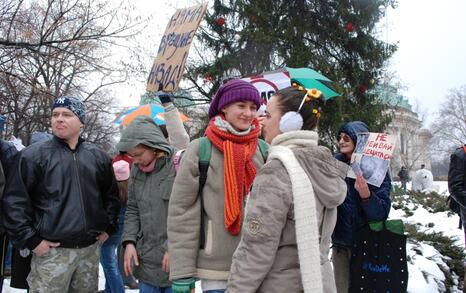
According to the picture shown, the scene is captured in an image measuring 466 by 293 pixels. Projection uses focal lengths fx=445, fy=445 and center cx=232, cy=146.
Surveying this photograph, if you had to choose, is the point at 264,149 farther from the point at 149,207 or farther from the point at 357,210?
the point at 357,210

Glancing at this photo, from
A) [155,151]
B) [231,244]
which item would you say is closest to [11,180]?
[155,151]

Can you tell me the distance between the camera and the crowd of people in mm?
2086

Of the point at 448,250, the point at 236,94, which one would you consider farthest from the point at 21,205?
the point at 448,250

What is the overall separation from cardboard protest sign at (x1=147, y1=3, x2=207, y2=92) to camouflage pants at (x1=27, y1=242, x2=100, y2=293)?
5.82 feet

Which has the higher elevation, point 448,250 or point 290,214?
point 290,214

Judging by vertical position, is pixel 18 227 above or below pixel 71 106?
below

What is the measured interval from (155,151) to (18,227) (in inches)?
42.4

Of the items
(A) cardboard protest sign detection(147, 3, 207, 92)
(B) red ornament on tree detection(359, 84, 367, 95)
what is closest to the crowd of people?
(A) cardboard protest sign detection(147, 3, 207, 92)

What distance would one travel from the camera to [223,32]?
13.3m

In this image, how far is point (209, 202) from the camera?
2623mm

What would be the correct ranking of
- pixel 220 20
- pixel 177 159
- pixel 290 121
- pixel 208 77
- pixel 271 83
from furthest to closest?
1. pixel 208 77
2. pixel 220 20
3. pixel 271 83
4. pixel 177 159
5. pixel 290 121

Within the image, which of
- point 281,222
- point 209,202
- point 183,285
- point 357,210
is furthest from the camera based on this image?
point 357,210

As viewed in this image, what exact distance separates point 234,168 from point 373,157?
1.56 meters

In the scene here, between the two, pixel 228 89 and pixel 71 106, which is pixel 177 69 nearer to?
pixel 71 106
